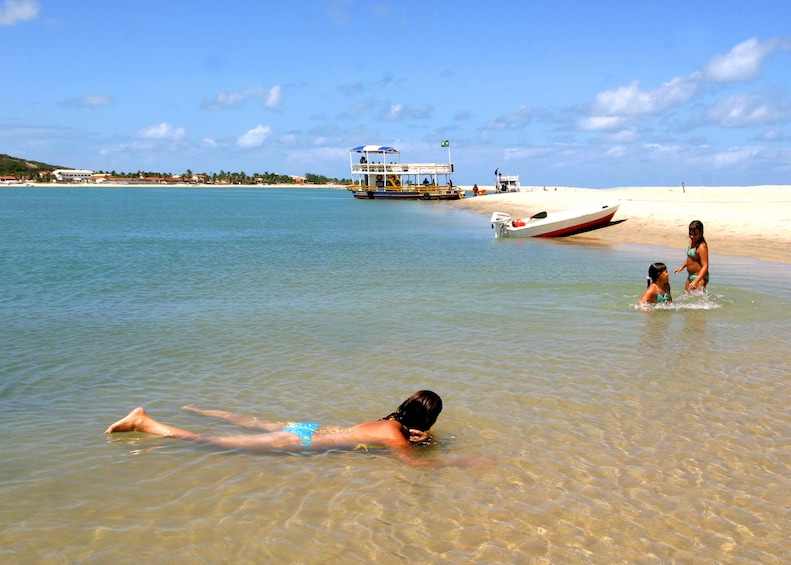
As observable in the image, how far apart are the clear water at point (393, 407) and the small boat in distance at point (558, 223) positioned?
14402mm

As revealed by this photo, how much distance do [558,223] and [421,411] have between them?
25.8 meters

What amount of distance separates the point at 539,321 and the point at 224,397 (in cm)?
632

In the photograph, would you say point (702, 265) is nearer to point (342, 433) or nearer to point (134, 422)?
point (342, 433)

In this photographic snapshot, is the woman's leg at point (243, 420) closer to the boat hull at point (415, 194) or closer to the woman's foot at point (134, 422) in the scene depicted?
the woman's foot at point (134, 422)

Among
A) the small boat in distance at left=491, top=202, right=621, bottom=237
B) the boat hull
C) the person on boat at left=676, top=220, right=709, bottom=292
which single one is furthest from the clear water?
the boat hull

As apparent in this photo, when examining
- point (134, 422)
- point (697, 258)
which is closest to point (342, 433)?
point (134, 422)

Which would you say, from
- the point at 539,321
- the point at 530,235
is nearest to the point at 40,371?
the point at 539,321

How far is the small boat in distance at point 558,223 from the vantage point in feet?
99.6

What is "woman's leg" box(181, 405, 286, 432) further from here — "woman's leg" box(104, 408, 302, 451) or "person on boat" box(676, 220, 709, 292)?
"person on boat" box(676, 220, 709, 292)

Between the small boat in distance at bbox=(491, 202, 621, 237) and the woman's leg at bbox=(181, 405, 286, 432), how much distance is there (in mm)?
25542

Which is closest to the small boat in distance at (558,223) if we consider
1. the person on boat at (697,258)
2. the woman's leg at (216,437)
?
the person on boat at (697,258)

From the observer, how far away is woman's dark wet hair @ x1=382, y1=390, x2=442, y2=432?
595 cm

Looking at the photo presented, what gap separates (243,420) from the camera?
22.0 ft

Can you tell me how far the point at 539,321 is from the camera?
11891 millimetres
